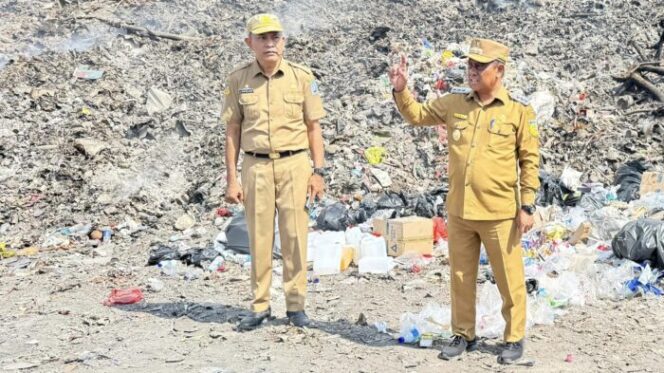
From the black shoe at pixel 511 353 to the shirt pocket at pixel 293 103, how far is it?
6.18 feet

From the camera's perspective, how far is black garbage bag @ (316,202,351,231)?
7.84 metres

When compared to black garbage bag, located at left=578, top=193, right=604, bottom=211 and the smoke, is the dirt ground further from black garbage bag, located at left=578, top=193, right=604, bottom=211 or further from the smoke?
the smoke

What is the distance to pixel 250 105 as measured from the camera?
4785 millimetres

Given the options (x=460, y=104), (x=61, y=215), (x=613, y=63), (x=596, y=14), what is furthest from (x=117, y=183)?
(x=596, y=14)

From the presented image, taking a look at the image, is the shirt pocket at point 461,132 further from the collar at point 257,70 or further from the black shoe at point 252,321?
the black shoe at point 252,321

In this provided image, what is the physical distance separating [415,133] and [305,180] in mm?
5586

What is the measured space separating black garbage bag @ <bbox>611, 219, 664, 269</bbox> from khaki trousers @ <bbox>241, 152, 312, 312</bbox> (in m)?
2.83

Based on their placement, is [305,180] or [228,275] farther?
[228,275]

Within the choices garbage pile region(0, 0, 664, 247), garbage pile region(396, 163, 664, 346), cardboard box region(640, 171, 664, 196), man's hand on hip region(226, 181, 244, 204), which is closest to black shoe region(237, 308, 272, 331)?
man's hand on hip region(226, 181, 244, 204)

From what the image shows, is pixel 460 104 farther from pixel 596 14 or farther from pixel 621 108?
pixel 596 14

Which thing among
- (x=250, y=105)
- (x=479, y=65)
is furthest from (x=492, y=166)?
(x=250, y=105)

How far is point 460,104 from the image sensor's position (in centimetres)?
429

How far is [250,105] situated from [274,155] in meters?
0.35

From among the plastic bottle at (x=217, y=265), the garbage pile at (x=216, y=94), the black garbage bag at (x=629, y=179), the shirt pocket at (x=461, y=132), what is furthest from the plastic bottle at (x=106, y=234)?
the black garbage bag at (x=629, y=179)
